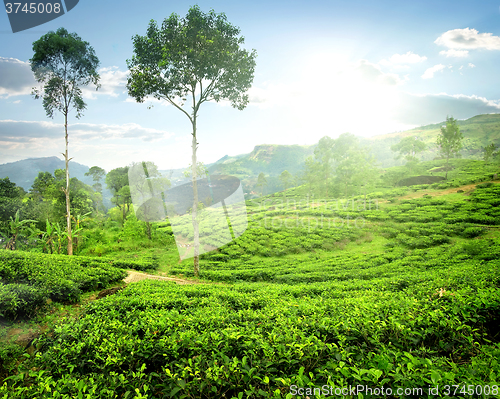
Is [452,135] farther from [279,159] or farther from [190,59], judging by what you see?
[279,159]

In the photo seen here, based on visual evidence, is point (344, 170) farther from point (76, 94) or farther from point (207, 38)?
point (76, 94)

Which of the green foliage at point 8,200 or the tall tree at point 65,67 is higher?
the tall tree at point 65,67

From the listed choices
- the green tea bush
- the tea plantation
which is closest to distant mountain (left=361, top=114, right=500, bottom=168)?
the tea plantation

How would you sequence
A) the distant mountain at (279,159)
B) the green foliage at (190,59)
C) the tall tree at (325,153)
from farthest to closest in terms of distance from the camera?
1. the tall tree at (325,153)
2. the distant mountain at (279,159)
3. the green foliage at (190,59)

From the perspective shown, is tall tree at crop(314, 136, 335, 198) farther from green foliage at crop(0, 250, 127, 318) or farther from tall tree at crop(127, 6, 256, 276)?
green foliage at crop(0, 250, 127, 318)

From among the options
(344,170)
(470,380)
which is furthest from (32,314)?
(344,170)

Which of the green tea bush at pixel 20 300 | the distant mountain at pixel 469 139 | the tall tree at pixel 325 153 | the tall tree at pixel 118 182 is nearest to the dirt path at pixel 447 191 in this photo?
the distant mountain at pixel 469 139

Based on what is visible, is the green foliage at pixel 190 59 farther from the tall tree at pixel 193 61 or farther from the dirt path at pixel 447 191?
the dirt path at pixel 447 191

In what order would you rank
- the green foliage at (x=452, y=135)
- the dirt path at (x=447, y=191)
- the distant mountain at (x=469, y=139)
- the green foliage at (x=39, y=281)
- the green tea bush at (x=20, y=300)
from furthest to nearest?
the distant mountain at (x=469, y=139) < the green foliage at (x=452, y=135) < the dirt path at (x=447, y=191) < the green foliage at (x=39, y=281) < the green tea bush at (x=20, y=300)

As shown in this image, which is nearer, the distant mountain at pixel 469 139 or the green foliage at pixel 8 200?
the green foliage at pixel 8 200

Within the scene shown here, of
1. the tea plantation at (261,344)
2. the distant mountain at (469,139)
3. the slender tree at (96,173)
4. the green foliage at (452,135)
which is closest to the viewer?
the tea plantation at (261,344)

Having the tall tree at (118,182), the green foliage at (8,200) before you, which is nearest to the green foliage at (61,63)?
the green foliage at (8,200)

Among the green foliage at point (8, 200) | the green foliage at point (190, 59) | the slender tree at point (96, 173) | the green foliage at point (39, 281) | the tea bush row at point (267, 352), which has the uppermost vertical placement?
the green foliage at point (190, 59)

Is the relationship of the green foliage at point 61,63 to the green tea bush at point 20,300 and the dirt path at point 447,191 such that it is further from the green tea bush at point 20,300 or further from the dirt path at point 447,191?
the dirt path at point 447,191
